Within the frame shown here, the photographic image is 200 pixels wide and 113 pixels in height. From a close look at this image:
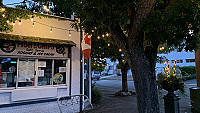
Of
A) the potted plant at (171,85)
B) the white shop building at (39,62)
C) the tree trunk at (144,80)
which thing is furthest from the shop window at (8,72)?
the potted plant at (171,85)

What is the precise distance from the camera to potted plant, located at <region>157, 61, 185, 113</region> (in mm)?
4637

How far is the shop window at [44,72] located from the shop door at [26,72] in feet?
0.84

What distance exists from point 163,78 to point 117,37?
2.13m

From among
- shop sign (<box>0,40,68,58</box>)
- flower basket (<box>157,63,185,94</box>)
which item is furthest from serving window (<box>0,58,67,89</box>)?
flower basket (<box>157,63,185,94</box>)

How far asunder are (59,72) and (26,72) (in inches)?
56.8

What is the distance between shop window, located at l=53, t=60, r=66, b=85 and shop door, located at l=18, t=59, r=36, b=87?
954 mm

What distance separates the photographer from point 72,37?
301 inches

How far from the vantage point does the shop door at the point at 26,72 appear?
638 cm

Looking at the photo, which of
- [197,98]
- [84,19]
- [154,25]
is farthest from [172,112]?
[84,19]

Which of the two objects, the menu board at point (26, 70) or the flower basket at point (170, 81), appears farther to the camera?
the menu board at point (26, 70)

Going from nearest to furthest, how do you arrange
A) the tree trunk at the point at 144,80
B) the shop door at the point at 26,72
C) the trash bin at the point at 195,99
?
the tree trunk at the point at 144,80 → the trash bin at the point at 195,99 → the shop door at the point at 26,72

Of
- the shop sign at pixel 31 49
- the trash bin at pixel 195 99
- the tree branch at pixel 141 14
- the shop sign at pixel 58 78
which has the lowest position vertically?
the trash bin at pixel 195 99

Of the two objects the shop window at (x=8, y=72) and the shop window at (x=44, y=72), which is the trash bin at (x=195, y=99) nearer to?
the shop window at (x=44, y=72)

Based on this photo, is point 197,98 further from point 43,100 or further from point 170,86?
point 43,100
